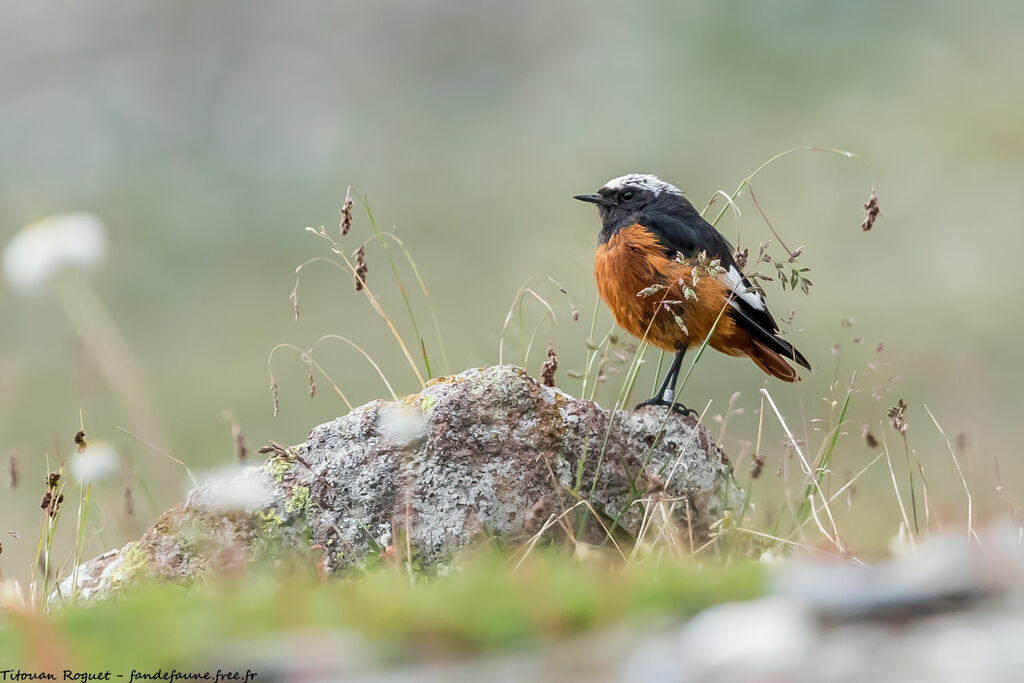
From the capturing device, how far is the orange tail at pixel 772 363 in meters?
7.69

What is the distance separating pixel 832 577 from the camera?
9.90ft

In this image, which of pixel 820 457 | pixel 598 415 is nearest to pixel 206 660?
pixel 598 415

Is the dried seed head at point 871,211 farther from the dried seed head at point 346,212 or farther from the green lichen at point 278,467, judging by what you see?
the green lichen at point 278,467

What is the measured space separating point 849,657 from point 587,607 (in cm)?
80

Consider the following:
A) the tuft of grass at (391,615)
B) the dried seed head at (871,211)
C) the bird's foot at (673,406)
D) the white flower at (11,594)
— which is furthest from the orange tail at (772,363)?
the white flower at (11,594)

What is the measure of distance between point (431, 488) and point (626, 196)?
134 inches

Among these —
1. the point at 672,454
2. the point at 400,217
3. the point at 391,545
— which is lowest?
the point at 391,545

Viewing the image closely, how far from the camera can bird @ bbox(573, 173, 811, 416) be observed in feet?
23.6

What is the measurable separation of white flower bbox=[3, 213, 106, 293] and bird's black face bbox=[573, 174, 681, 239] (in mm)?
3486

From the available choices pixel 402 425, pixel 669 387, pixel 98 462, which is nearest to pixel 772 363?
pixel 669 387

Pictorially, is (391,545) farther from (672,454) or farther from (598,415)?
(672,454)

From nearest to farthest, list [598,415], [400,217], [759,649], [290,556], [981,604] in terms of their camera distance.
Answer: [759,649]
[981,604]
[290,556]
[598,415]
[400,217]

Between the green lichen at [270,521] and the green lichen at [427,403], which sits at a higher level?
the green lichen at [427,403]

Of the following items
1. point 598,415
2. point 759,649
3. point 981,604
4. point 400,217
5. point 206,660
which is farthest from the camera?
point 400,217
